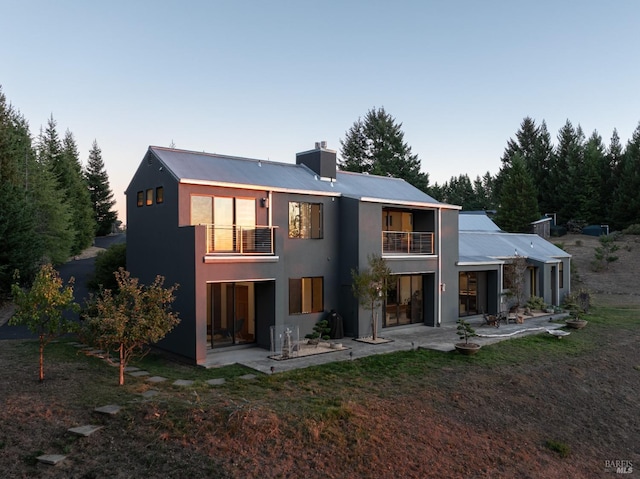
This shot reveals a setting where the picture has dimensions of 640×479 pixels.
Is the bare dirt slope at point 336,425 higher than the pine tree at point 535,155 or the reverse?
the reverse

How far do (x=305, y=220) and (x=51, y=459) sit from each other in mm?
11630

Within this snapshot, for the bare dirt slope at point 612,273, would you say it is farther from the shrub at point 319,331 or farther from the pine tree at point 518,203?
the shrub at point 319,331

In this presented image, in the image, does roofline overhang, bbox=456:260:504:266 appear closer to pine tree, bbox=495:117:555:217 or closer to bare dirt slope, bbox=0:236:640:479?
bare dirt slope, bbox=0:236:640:479

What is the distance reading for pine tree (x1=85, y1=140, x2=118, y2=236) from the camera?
61.6 metres

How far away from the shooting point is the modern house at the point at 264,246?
46.5ft

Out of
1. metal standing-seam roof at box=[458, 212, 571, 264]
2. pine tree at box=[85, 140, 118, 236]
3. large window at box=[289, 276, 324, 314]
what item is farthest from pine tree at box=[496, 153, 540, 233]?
pine tree at box=[85, 140, 118, 236]

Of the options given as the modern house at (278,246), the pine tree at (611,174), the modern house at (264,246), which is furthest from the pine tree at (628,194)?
the modern house at (264,246)

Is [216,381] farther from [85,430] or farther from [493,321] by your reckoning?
[493,321]

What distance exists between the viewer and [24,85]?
2050cm

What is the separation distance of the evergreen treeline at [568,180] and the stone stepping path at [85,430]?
4987 centimetres

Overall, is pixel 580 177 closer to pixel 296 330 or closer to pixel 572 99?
pixel 572 99

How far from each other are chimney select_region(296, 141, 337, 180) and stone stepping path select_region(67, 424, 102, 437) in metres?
13.7

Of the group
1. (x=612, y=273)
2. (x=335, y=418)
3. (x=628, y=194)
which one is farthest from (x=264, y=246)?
(x=628, y=194)

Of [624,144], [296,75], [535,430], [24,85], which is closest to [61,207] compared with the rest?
[24,85]
